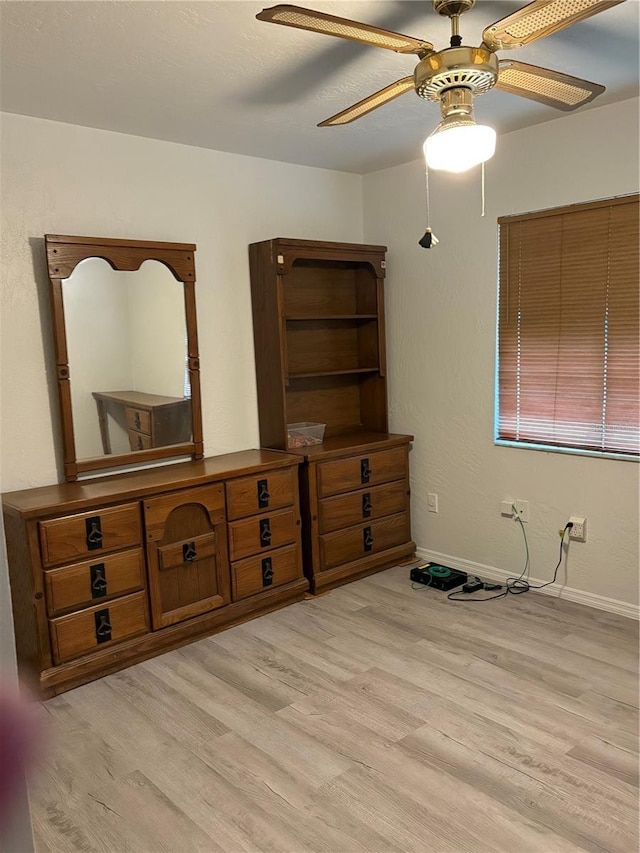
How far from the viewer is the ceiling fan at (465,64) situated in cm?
161

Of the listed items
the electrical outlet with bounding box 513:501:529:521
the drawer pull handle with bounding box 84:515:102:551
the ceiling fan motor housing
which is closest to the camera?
the ceiling fan motor housing

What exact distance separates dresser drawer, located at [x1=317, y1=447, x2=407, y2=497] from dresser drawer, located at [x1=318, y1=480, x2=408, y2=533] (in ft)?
0.13

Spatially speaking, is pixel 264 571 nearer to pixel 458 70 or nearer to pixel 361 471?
pixel 361 471

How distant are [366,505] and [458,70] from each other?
2.52 m

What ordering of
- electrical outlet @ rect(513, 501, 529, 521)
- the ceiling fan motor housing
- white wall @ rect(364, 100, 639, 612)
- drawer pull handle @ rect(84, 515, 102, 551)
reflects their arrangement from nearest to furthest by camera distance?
the ceiling fan motor housing → drawer pull handle @ rect(84, 515, 102, 551) → white wall @ rect(364, 100, 639, 612) → electrical outlet @ rect(513, 501, 529, 521)

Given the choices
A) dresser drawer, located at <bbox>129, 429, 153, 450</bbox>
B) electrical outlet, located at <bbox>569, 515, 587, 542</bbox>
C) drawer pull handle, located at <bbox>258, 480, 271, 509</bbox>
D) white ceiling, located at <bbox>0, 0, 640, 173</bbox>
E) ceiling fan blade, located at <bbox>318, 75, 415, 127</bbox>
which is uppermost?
white ceiling, located at <bbox>0, 0, 640, 173</bbox>

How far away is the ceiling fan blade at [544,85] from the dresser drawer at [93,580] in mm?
2269

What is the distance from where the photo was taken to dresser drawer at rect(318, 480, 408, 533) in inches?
147

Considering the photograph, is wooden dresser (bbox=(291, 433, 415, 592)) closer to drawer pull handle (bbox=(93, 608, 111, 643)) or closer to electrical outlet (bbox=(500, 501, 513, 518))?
electrical outlet (bbox=(500, 501, 513, 518))

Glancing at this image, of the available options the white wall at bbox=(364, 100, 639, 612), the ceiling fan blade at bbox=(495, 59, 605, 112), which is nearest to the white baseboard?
the white wall at bbox=(364, 100, 639, 612)

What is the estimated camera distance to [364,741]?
93.6 inches

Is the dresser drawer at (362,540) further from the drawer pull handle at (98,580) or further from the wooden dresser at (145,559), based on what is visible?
the drawer pull handle at (98,580)

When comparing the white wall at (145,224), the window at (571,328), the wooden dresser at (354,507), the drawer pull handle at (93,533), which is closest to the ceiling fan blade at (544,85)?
the window at (571,328)

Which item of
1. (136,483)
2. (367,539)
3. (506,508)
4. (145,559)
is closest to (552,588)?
(506,508)
